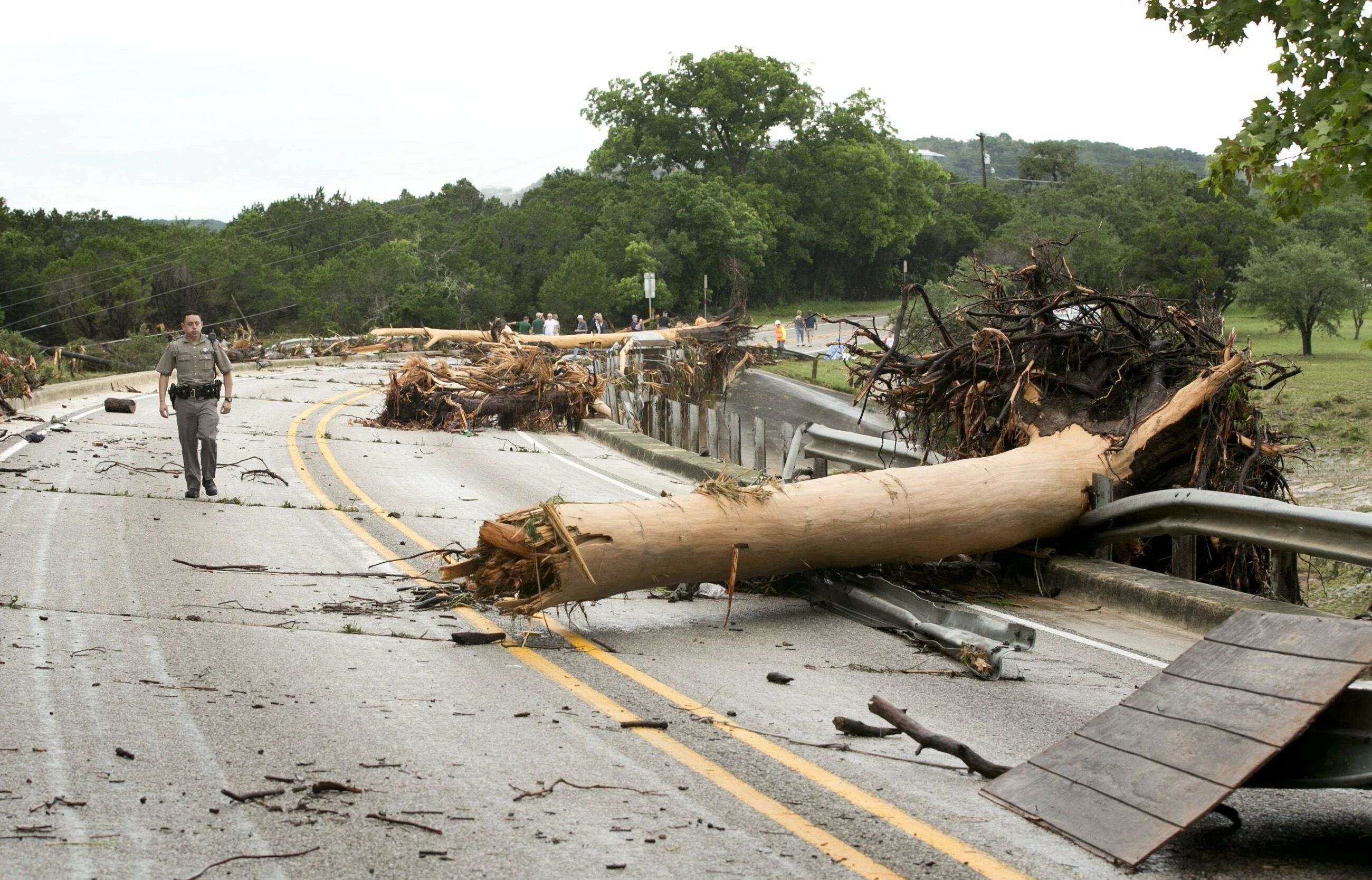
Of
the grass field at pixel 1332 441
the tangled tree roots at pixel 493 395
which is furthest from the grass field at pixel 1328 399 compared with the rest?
the tangled tree roots at pixel 493 395

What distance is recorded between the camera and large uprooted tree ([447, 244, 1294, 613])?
737 centimetres

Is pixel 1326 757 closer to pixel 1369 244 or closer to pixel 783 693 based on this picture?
pixel 783 693

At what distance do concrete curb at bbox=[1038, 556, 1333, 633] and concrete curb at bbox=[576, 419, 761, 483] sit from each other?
4594 mm

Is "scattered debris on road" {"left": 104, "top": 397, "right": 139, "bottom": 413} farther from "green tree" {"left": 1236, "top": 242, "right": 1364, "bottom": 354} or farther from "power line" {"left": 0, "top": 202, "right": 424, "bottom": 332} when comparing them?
"green tree" {"left": 1236, "top": 242, "right": 1364, "bottom": 354}

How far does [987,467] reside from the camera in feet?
30.5

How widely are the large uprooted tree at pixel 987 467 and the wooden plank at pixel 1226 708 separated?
3.06 m

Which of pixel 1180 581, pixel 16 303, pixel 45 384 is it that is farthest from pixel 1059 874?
pixel 16 303

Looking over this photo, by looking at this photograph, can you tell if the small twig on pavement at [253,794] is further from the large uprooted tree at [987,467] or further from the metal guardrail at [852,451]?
the metal guardrail at [852,451]

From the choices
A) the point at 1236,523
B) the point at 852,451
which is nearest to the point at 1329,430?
the point at 852,451

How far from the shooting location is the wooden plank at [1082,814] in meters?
4.29

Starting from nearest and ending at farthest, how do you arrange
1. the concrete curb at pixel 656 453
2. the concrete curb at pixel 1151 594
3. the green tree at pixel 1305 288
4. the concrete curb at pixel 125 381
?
the concrete curb at pixel 1151 594
the concrete curb at pixel 656 453
the concrete curb at pixel 125 381
the green tree at pixel 1305 288

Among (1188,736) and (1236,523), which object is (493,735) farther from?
(1236,523)

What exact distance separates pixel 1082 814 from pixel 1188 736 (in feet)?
1.61

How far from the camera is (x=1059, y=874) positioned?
421 centimetres
